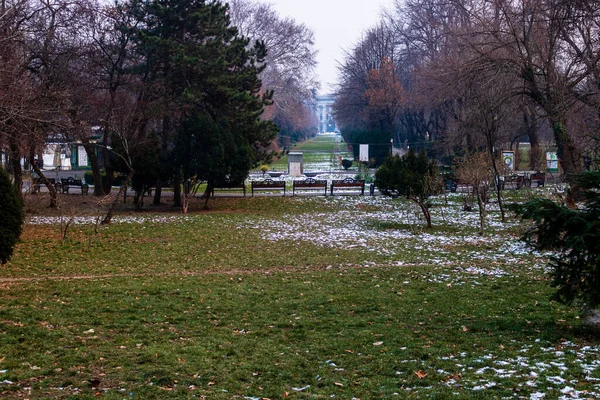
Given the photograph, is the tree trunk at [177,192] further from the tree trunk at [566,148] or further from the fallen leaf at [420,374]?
the fallen leaf at [420,374]

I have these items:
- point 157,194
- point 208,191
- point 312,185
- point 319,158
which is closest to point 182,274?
point 208,191

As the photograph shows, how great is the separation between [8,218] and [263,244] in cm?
848

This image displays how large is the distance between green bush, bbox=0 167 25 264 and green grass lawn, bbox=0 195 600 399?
779 millimetres

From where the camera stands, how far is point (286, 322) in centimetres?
829

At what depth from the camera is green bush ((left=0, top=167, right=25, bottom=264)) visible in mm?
9516

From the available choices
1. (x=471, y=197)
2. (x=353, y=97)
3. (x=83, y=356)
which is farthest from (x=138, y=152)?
(x=353, y=97)

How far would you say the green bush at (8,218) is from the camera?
375 inches

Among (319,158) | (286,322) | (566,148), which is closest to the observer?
(286,322)

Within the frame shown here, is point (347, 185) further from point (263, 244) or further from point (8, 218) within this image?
point (8, 218)

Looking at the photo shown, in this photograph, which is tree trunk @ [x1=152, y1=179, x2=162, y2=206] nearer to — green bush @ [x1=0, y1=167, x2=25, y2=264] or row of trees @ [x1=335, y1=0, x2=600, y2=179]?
row of trees @ [x1=335, y1=0, x2=600, y2=179]

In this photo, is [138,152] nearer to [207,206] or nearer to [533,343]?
[207,206]

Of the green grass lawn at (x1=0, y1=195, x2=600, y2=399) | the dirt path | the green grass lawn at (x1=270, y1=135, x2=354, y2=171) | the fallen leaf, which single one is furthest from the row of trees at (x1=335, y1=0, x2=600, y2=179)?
the green grass lawn at (x1=270, y1=135, x2=354, y2=171)

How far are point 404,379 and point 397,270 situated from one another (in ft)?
24.0

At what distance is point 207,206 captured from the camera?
27719mm
